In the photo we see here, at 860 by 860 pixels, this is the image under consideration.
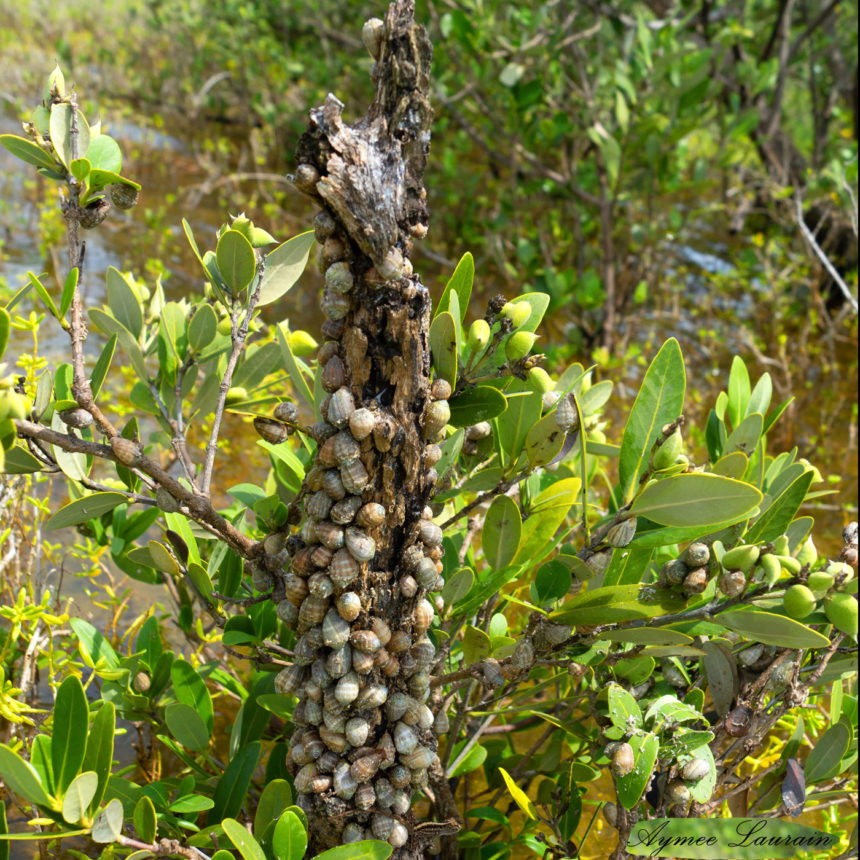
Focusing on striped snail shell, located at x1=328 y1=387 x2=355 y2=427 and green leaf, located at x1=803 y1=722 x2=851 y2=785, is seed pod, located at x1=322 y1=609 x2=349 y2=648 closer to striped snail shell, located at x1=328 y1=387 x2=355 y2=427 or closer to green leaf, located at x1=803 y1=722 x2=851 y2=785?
striped snail shell, located at x1=328 y1=387 x2=355 y2=427

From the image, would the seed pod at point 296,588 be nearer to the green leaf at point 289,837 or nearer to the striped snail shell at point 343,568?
the striped snail shell at point 343,568

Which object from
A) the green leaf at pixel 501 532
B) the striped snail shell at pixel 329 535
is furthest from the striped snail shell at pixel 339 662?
the green leaf at pixel 501 532

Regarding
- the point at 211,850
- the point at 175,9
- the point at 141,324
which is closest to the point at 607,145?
the point at 141,324

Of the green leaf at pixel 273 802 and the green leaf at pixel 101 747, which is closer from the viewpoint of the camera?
the green leaf at pixel 101 747

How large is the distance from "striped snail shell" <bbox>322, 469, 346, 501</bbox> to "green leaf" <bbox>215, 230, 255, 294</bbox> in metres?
0.34

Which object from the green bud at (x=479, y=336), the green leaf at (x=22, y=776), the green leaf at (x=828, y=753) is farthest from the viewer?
the green leaf at (x=828, y=753)

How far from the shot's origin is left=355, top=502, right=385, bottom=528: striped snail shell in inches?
36.4

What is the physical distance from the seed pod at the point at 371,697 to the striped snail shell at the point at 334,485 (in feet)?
0.87

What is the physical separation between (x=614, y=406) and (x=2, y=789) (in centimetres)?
316

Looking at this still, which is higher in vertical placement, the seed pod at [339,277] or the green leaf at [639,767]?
the seed pod at [339,277]

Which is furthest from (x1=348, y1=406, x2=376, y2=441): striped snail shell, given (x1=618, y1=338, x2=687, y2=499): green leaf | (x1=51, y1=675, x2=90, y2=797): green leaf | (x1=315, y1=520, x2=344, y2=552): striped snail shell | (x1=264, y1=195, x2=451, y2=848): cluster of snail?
(x1=51, y1=675, x2=90, y2=797): green leaf

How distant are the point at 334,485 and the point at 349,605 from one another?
149 mm

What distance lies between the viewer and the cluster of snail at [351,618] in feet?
2.98

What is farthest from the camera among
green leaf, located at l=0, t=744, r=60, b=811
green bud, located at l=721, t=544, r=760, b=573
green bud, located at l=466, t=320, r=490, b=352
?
green bud, located at l=466, t=320, r=490, b=352
